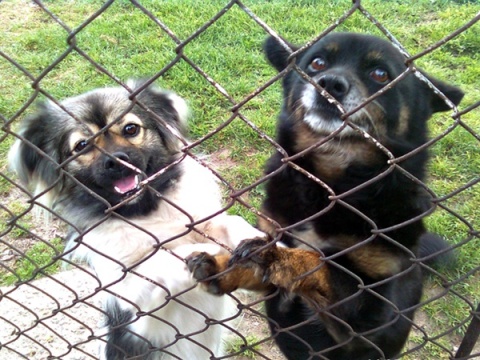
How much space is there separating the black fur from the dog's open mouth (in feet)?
2.45

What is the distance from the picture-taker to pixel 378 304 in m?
2.39

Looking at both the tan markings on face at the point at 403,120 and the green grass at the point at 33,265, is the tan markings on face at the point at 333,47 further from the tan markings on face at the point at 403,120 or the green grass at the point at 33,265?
the green grass at the point at 33,265

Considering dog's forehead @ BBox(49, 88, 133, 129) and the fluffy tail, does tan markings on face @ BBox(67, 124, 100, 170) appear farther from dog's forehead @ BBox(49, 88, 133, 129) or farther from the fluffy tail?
the fluffy tail

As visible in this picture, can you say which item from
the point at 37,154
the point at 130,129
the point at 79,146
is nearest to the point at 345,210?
the point at 130,129

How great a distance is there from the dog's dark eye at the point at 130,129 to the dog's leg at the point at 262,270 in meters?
1.08

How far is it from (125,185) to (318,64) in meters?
1.23

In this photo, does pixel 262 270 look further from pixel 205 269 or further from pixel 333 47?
Result: pixel 333 47

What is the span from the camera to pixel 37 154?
3.05 m

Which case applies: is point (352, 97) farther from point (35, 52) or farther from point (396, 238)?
point (35, 52)

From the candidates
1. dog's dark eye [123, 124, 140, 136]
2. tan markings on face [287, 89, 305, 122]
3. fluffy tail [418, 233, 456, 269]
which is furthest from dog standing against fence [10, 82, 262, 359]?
fluffy tail [418, 233, 456, 269]

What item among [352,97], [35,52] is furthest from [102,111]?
[35,52]

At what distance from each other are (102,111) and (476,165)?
3.22 meters

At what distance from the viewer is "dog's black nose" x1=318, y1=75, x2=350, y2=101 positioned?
230 cm

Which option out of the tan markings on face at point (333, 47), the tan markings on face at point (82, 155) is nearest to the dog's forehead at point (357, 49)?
the tan markings on face at point (333, 47)
